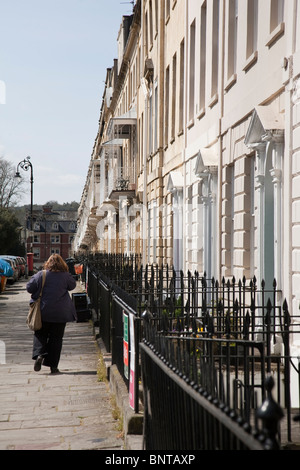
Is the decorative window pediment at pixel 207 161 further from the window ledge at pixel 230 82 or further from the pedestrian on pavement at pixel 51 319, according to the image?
the pedestrian on pavement at pixel 51 319

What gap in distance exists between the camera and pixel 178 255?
21.4 metres

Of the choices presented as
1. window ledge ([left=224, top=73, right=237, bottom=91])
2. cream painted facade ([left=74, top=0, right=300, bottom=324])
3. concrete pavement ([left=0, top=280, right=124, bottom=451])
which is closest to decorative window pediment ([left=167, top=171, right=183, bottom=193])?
cream painted facade ([left=74, top=0, right=300, bottom=324])

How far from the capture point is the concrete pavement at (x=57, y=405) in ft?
22.6

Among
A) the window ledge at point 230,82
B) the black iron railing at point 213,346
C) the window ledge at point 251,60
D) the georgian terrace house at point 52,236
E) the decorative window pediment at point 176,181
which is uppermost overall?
the georgian terrace house at point 52,236

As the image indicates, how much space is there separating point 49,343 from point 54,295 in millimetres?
658

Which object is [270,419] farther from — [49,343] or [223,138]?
[223,138]

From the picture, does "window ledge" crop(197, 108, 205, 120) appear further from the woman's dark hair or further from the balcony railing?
the balcony railing

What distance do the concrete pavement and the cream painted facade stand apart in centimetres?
267

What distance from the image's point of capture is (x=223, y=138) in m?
14.5

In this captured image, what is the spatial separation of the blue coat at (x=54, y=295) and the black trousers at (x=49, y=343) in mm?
123

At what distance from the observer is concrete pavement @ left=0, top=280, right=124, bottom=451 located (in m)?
6.89

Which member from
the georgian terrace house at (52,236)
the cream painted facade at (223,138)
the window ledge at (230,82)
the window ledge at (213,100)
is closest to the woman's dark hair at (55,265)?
the cream painted facade at (223,138)

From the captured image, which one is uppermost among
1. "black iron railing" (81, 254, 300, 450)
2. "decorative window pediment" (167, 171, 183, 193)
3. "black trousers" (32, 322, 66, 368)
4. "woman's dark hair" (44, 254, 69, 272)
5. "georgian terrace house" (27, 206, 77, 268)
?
"georgian terrace house" (27, 206, 77, 268)
